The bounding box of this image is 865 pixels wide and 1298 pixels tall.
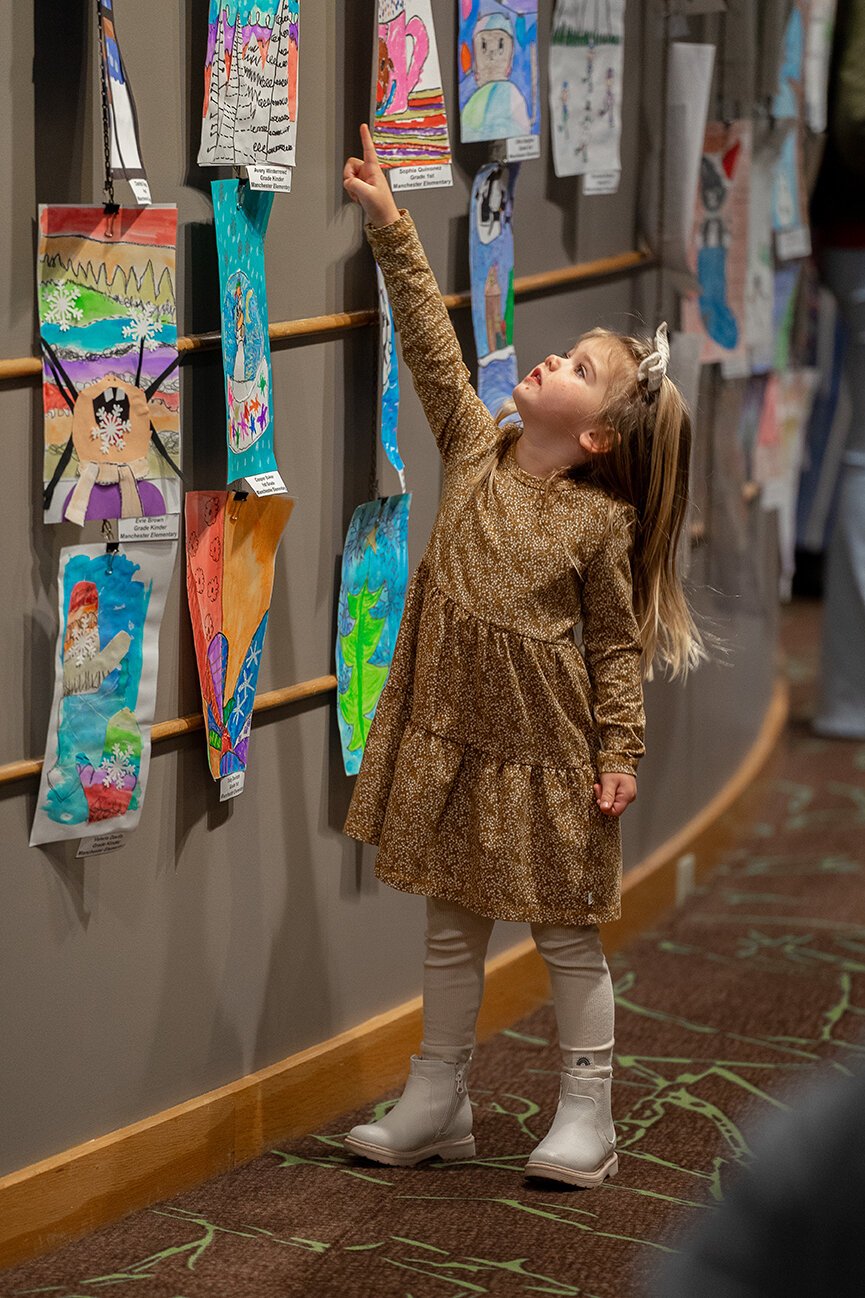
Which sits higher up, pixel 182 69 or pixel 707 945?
pixel 182 69

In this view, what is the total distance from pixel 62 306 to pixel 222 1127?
3.25 ft

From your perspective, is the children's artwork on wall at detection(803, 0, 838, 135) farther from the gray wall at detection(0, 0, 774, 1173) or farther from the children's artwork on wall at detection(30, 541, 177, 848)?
the children's artwork on wall at detection(30, 541, 177, 848)

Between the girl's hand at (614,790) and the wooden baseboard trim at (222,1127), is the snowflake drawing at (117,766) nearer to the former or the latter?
the wooden baseboard trim at (222,1127)

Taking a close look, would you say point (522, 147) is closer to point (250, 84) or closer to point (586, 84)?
point (586, 84)

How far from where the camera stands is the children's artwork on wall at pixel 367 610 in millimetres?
2168

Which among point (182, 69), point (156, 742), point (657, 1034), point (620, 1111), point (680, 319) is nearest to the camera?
point (182, 69)

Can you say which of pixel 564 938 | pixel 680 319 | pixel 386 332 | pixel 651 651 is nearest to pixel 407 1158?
Result: pixel 564 938

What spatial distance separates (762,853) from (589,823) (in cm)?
162

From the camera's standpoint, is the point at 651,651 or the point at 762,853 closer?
the point at 651,651

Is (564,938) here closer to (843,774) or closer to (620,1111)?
(620,1111)

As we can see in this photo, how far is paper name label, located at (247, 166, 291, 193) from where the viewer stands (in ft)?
6.07

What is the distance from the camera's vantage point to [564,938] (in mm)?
2020

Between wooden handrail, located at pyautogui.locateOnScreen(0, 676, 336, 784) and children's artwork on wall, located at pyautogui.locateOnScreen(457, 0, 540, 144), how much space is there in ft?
2.41

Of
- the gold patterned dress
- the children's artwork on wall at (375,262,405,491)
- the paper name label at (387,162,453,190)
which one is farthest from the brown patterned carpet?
the paper name label at (387,162,453,190)
